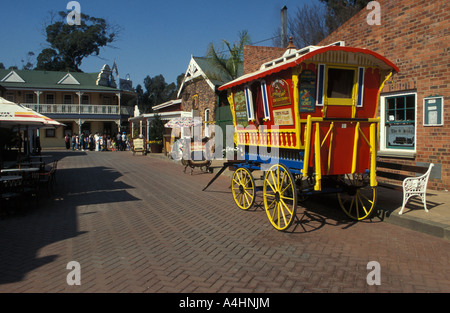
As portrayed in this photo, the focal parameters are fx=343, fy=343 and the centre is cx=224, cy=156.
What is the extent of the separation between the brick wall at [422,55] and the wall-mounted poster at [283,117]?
405 cm

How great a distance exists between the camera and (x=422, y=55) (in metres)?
8.53

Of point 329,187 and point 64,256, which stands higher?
point 329,187

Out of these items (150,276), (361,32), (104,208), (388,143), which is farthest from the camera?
(361,32)

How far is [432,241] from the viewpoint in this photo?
205 inches

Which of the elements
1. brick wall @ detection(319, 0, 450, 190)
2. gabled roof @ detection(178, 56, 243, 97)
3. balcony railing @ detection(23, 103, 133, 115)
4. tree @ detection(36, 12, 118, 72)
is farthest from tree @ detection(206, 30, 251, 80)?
tree @ detection(36, 12, 118, 72)

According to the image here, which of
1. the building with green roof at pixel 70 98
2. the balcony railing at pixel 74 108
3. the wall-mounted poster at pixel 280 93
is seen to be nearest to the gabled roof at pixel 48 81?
the building with green roof at pixel 70 98

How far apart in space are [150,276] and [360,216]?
14.2 feet

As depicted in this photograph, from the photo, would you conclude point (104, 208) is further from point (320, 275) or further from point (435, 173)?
point (435, 173)

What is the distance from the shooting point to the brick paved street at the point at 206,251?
382cm

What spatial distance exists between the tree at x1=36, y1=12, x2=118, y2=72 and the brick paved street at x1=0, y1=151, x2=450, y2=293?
55.5 metres

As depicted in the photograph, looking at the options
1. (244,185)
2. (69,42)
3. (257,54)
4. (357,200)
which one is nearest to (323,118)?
(357,200)
